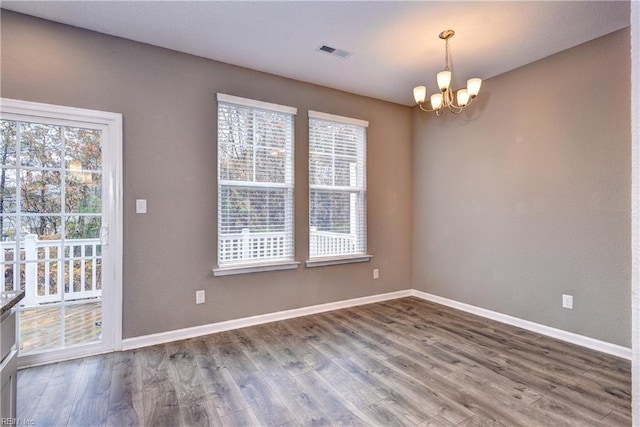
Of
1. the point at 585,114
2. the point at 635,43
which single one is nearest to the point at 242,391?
the point at 635,43

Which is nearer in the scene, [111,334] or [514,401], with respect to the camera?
[514,401]

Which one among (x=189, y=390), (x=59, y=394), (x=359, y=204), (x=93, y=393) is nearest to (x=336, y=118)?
(x=359, y=204)

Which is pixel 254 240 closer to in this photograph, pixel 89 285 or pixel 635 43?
pixel 89 285

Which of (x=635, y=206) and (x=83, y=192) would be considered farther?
(x=83, y=192)

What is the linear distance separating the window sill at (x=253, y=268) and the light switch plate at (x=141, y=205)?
0.86 metres

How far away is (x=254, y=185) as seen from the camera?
339 cm

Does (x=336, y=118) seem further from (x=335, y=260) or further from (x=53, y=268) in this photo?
(x=53, y=268)

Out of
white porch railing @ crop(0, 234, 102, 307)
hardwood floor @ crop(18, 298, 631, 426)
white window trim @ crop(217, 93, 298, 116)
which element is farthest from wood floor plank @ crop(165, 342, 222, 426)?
white window trim @ crop(217, 93, 298, 116)

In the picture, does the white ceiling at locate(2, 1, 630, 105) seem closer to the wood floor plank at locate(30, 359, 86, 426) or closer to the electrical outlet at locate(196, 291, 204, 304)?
the electrical outlet at locate(196, 291, 204, 304)

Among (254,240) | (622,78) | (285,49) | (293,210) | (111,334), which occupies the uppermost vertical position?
(285,49)

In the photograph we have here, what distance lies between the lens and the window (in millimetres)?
3244

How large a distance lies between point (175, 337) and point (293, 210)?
1.73m

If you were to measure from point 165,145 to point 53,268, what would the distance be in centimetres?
137

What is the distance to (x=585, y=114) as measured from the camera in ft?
9.31
